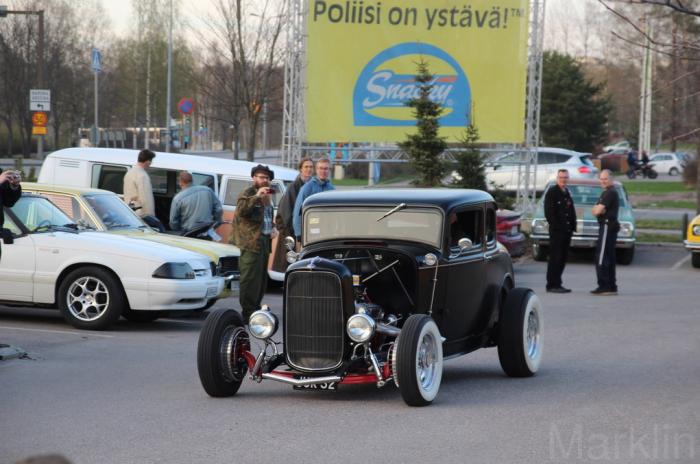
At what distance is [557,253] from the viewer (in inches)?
712

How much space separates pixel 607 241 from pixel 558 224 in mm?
809

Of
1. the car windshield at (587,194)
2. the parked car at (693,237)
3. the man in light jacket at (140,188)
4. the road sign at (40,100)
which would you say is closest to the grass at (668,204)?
the car windshield at (587,194)

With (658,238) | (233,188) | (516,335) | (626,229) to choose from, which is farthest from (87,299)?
(658,238)

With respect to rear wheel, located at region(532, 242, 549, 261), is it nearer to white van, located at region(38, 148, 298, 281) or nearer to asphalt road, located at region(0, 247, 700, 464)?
white van, located at region(38, 148, 298, 281)

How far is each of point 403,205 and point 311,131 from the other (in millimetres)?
19581

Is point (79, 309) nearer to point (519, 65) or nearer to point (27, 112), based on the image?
point (519, 65)

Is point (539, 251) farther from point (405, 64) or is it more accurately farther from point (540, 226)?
point (405, 64)

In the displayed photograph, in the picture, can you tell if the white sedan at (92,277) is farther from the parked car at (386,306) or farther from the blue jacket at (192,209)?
the blue jacket at (192,209)

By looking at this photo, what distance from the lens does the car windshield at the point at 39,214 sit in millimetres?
13250

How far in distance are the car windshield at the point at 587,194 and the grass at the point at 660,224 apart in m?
6.39

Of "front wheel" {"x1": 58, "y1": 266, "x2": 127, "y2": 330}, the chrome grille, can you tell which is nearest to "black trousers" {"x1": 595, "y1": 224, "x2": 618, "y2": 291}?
"front wheel" {"x1": 58, "y1": 266, "x2": 127, "y2": 330}

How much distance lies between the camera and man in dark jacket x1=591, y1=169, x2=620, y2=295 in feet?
58.4

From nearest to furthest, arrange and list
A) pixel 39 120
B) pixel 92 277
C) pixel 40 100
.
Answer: pixel 92 277 < pixel 40 100 < pixel 39 120

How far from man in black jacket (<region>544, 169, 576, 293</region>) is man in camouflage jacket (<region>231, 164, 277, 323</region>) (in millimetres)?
6466
